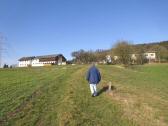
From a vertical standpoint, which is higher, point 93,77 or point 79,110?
point 93,77

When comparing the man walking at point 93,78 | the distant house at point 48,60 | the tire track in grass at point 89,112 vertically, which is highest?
the distant house at point 48,60

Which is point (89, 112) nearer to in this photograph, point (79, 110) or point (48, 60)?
point (79, 110)

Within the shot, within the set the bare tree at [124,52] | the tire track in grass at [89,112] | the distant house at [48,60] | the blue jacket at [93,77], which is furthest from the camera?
the distant house at [48,60]

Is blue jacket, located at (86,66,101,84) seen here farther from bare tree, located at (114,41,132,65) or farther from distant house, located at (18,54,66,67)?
distant house, located at (18,54,66,67)

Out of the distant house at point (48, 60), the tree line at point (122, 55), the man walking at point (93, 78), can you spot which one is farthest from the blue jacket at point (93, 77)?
the distant house at point (48, 60)

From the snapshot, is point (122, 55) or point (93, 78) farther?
point (122, 55)

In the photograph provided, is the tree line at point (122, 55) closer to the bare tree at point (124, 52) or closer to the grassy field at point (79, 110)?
the bare tree at point (124, 52)

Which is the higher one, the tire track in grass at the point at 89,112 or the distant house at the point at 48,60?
the distant house at the point at 48,60

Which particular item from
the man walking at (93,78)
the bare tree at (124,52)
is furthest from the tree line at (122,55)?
the man walking at (93,78)

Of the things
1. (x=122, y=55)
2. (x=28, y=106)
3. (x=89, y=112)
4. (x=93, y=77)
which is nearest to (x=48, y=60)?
(x=122, y=55)

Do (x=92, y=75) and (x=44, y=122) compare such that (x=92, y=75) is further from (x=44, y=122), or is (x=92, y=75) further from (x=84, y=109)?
(x=44, y=122)

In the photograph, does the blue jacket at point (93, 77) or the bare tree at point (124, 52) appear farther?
the bare tree at point (124, 52)

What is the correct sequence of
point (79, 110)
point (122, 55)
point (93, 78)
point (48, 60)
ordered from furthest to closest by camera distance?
point (48, 60) < point (122, 55) < point (93, 78) < point (79, 110)

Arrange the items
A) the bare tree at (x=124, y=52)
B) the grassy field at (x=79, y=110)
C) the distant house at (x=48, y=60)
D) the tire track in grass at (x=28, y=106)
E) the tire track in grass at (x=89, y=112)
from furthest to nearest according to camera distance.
Result: the distant house at (x=48, y=60)
the bare tree at (x=124, y=52)
the tire track in grass at (x=89, y=112)
the grassy field at (x=79, y=110)
the tire track in grass at (x=28, y=106)
